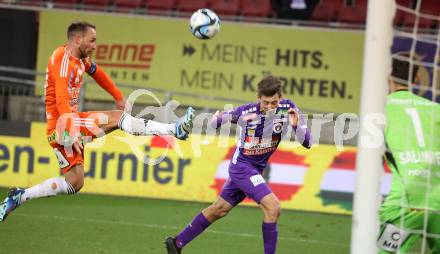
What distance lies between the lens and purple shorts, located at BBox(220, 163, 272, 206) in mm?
6879

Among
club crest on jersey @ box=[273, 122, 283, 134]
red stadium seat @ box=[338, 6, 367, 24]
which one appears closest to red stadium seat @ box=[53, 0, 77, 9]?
red stadium seat @ box=[338, 6, 367, 24]

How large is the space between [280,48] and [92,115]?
7.04 metres

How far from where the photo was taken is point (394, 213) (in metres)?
4.84

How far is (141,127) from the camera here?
745 centimetres

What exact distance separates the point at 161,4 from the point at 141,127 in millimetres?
8659

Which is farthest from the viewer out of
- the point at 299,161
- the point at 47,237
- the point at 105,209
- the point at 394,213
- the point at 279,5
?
the point at 279,5

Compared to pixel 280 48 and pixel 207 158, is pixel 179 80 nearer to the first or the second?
pixel 280 48

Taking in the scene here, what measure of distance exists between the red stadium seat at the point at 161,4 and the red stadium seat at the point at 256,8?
4.65ft

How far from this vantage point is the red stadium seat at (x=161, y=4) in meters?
15.7

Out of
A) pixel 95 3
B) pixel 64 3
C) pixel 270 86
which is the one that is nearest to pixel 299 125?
pixel 270 86

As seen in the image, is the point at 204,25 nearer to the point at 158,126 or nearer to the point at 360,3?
the point at 158,126

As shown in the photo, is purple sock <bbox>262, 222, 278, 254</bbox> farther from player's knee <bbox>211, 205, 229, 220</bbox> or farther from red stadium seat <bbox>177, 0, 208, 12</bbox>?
red stadium seat <bbox>177, 0, 208, 12</bbox>

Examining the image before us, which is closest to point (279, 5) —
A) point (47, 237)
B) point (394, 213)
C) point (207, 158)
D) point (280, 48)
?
point (280, 48)

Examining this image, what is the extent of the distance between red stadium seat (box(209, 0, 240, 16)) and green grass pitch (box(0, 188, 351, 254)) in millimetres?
5295
